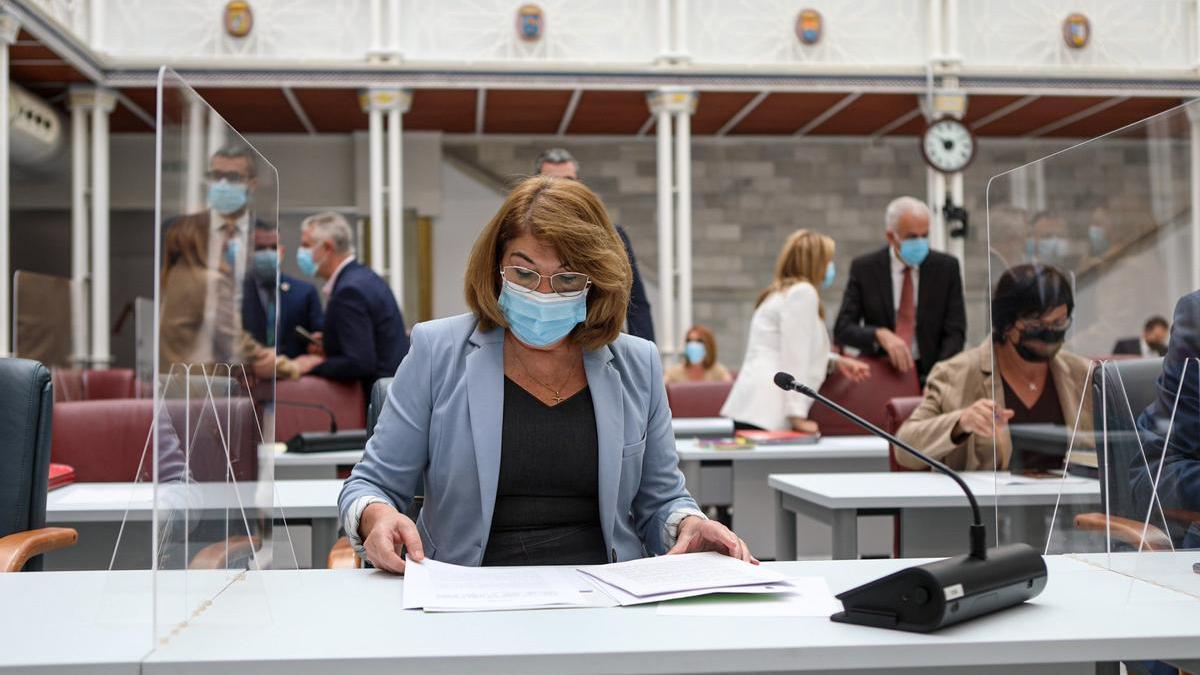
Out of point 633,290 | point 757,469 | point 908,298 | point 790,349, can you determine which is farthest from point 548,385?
point 908,298

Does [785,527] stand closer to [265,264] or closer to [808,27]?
[265,264]

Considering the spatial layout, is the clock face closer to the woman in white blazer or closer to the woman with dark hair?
the woman in white blazer

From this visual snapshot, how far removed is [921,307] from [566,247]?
12.2 feet

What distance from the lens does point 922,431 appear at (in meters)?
3.50

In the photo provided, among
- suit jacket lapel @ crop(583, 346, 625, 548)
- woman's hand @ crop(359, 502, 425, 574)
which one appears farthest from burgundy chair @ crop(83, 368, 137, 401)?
woman's hand @ crop(359, 502, 425, 574)

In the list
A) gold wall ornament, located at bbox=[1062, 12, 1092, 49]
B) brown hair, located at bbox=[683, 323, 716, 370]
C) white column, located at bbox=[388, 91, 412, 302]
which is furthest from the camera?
gold wall ornament, located at bbox=[1062, 12, 1092, 49]

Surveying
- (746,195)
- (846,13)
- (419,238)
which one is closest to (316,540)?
(846,13)

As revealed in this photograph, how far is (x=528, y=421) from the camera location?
84.3 inches

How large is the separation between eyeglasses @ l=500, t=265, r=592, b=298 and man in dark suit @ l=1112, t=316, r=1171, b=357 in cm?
98

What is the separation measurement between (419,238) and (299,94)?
8.81 ft

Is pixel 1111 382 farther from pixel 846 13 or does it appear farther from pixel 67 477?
pixel 846 13

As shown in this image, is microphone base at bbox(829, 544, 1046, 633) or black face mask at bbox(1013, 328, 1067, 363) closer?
microphone base at bbox(829, 544, 1046, 633)

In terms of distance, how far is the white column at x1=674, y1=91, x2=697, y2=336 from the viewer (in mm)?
10734

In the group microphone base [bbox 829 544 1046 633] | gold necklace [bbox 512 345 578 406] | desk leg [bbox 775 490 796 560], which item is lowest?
desk leg [bbox 775 490 796 560]
